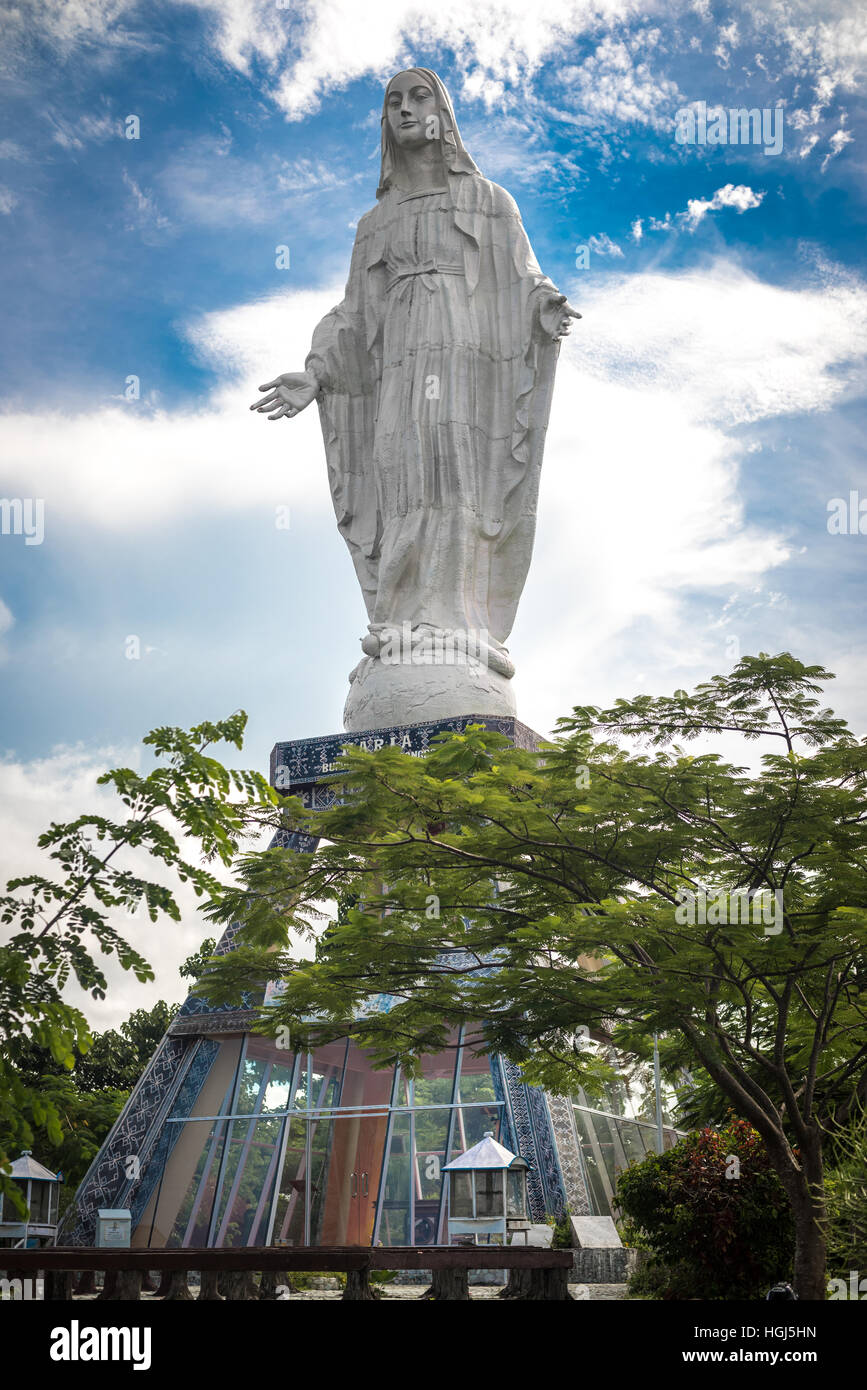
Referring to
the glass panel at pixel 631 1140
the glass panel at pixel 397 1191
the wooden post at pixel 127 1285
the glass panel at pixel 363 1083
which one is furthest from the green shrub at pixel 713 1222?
the wooden post at pixel 127 1285

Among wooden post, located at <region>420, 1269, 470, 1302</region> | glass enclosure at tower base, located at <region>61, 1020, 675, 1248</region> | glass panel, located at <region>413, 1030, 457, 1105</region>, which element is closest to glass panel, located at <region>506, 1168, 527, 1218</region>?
glass enclosure at tower base, located at <region>61, 1020, 675, 1248</region>

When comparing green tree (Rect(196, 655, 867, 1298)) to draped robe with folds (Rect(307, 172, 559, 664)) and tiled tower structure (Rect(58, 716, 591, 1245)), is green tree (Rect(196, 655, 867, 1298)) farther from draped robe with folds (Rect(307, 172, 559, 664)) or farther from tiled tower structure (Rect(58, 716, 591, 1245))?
draped robe with folds (Rect(307, 172, 559, 664))

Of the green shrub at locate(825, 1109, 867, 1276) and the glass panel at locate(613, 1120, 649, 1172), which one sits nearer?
the green shrub at locate(825, 1109, 867, 1276)

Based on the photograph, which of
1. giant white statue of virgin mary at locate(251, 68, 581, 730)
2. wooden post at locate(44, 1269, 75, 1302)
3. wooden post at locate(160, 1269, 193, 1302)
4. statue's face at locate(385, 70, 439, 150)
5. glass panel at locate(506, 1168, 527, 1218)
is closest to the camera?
wooden post at locate(44, 1269, 75, 1302)

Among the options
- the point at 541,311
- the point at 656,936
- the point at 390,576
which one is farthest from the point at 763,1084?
the point at 541,311

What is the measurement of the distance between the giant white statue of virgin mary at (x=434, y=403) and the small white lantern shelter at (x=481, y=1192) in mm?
5636

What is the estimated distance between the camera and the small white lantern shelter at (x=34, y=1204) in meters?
12.4

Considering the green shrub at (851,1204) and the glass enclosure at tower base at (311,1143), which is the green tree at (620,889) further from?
the glass enclosure at tower base at (311,1143)

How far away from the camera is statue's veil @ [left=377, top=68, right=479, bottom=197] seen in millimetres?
17125

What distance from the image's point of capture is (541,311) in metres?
16.5

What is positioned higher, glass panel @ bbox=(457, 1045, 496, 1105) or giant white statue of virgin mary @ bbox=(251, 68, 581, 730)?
giant white statue of virgin mary @ bbox=(251, 68, 581, 730)

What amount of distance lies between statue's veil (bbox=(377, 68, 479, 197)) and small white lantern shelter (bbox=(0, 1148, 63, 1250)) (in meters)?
13.1
